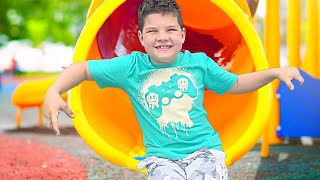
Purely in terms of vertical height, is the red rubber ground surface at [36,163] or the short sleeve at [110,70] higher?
the short sleeve at [110,70]

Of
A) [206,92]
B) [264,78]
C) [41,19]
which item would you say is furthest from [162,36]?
[41,19]

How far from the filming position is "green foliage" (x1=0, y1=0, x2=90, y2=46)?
74.6 ft

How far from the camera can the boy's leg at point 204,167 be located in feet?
7.04

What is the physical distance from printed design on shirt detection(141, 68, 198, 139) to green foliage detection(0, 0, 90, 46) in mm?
20933

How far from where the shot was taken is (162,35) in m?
2.21

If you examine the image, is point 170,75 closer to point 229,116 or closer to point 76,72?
point 76,72

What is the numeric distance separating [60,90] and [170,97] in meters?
0.44

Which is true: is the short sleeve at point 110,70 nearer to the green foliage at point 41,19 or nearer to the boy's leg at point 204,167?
the boy's leg at point 204,167

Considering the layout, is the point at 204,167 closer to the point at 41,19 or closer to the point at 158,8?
the point at 158,8

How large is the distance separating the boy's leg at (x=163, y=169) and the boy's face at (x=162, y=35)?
400 mm

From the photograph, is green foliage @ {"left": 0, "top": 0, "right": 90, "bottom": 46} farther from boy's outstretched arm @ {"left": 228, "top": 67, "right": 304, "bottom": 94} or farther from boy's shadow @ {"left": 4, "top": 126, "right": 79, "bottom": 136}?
boy's outstretched arm @ {"left": 228, "top": 67, "right": 304, "bottom": 94}

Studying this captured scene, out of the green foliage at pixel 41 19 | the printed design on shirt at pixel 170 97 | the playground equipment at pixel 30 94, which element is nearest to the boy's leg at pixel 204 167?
the printed design on shirt at pixel 170 97

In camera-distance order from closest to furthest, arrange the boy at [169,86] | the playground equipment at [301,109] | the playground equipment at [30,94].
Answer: the boy at [169,86] → the playground equipment at [301,109] → the playground equipment at [30,94]

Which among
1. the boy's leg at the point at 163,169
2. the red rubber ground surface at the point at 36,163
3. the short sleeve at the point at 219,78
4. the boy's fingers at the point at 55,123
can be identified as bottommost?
the red rubber ground surface at the point at 36,163
